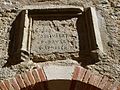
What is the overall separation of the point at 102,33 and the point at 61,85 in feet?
2.62

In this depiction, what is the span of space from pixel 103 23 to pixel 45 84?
1052 millimetres

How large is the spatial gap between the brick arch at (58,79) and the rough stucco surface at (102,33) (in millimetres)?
74

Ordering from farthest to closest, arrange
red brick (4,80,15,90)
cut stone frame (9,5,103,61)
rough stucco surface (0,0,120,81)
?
cut stone frame (9,5,103,61) → rough stucco surface (0,0,120,81) → red brick (4,80,15,90)

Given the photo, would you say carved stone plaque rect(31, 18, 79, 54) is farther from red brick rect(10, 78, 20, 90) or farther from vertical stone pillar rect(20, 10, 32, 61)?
red brick rect(10, 78, 20, 90)

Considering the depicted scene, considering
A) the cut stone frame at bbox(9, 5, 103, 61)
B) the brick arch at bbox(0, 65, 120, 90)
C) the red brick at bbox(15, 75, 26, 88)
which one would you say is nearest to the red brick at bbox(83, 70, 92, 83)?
the brick arch at bbox(0, 65, 120, 90)

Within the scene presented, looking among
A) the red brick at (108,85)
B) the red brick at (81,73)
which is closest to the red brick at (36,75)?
the red brick at (81,73)

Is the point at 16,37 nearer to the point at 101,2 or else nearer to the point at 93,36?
the point at 93,36

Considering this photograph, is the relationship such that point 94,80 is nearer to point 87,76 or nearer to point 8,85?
point 87,76

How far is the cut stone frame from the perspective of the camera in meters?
3.32

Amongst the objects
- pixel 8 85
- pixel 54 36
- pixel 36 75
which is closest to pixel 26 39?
pixel 54 36

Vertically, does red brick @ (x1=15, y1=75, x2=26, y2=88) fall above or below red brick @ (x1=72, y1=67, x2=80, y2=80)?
below

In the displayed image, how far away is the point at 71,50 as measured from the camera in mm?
3334

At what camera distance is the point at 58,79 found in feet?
10.1

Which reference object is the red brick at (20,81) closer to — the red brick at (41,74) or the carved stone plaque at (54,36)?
the red brick at (41,74)
